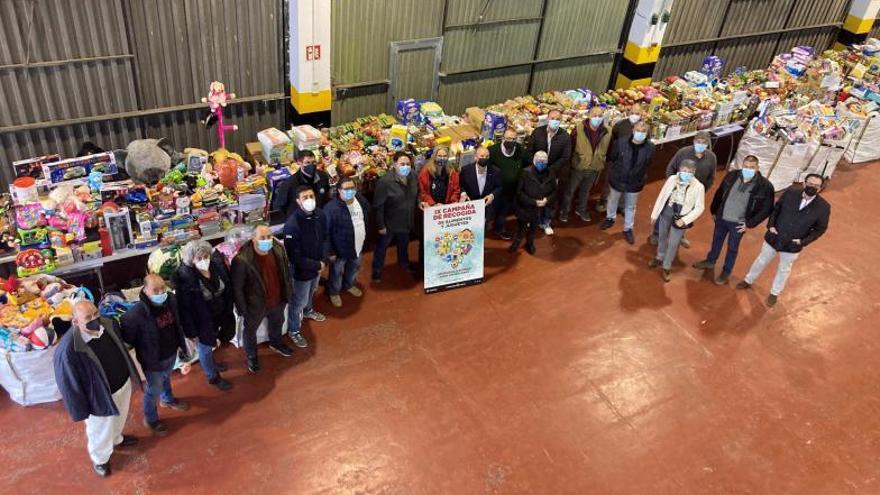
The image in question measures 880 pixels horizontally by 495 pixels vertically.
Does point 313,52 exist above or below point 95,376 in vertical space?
above

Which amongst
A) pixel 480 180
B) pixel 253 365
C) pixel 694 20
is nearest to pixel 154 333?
pixel 253 365

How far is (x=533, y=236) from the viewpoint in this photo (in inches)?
379

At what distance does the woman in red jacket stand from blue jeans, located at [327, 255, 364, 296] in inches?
44.6

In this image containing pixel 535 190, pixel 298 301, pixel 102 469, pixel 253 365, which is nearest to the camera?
pixel 102 469

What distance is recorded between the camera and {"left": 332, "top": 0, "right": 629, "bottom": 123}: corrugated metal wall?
951 cm

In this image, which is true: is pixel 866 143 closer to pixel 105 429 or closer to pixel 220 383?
pixel 220 383

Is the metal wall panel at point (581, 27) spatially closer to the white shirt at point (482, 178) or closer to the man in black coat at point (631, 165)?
the man in black coat at point (631, 165)

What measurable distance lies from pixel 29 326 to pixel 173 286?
4.74ft

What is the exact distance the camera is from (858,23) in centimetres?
1505

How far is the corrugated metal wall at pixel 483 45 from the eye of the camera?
9.51 m

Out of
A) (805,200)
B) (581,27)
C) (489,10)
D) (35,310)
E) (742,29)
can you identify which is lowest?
(35,310)

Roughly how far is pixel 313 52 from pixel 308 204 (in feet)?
9.54

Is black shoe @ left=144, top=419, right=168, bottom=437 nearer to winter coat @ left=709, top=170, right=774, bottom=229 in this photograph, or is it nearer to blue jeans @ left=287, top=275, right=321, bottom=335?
blue jeans @ left=287, top=275, right=321, bottom=335

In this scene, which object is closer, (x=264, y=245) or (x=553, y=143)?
(x=264, y=245)
